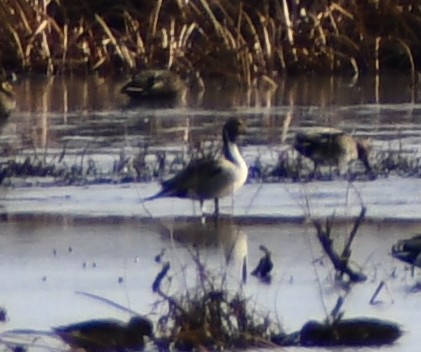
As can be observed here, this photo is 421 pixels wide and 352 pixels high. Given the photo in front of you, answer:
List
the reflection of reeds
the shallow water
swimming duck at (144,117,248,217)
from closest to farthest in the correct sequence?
the shallow water
swimming duck at (144,117,248,217)
the reflection of reeds

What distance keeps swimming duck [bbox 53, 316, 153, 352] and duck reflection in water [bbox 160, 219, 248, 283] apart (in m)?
1.68

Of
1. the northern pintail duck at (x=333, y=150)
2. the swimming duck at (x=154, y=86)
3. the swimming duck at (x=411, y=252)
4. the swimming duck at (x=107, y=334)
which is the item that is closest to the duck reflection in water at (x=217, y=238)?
the swimming duck at (x=411, y=252)

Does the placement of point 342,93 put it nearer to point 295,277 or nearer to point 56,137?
point 56,137

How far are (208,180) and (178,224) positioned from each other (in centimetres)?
32

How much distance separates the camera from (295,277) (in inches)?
379

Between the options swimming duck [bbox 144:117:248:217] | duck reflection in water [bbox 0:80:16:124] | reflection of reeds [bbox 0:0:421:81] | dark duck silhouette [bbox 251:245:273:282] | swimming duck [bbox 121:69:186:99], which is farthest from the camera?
reflection of reeds [bbox 0:0:421:81]

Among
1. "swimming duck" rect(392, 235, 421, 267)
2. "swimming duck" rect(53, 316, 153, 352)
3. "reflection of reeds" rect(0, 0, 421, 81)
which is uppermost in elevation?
"reflection of reeds" rect(0, 0, 421, 81)

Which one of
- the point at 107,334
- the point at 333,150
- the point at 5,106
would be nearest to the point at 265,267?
the point at 107,334

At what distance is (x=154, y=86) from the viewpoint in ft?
69.6

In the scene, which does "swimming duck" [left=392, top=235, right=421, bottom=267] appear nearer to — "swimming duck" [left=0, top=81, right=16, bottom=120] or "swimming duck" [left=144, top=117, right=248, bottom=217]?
"swimming duck" [left=144, top=117, right=248, bottom=217]

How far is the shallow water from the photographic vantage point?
29.7 feet

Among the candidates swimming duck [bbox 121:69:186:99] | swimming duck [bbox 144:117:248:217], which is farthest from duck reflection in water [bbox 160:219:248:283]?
swimming duck [bbox 121:69:186:99]

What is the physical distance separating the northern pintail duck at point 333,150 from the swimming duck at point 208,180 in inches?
75.3

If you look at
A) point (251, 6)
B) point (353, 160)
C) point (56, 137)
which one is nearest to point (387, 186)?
point (353, 160)
